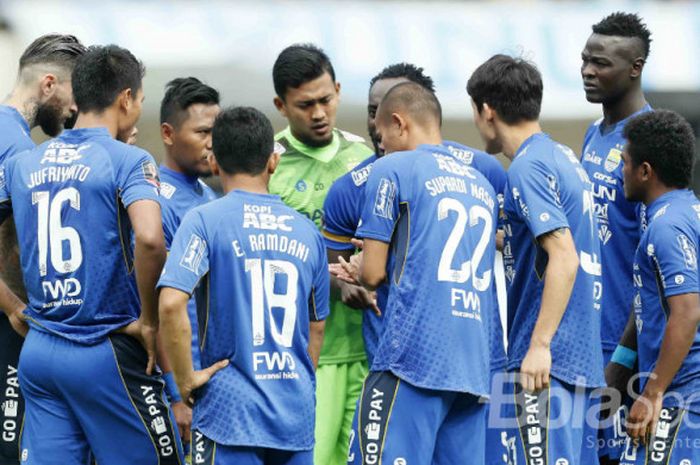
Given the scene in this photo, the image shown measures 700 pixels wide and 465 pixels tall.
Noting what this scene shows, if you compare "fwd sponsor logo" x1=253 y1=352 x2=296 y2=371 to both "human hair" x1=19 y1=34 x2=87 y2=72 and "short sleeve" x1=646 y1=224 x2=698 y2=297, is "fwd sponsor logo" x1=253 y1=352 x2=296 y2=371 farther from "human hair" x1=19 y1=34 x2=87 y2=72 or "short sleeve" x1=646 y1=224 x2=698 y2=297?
"human hair" x1=19 y1=34 x2=87 y2=72

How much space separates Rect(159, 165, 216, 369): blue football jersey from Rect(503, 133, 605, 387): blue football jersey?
1875 mm

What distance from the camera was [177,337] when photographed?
5738mm

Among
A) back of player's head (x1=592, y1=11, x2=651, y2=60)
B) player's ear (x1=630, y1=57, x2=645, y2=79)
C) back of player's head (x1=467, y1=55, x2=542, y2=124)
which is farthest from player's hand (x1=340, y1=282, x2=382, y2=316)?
back of player's head (x1=592, y1=11, x2=651, y2=60)

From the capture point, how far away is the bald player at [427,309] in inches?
240

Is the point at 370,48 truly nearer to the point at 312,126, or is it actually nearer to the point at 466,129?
the point at 466,129

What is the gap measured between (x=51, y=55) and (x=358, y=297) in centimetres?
225

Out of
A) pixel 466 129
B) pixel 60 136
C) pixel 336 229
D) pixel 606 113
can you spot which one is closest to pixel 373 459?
pixel 336 229

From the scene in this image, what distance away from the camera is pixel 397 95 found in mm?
6516

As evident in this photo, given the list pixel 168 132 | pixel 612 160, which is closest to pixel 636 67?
pixel 612 160

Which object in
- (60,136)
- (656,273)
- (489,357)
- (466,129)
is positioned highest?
(466,129)

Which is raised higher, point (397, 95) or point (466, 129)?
point (466, 129)

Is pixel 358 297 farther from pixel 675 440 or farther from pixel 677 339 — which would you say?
pixel 675 440

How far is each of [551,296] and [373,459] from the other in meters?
1.22

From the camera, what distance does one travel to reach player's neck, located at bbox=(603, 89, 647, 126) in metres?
7.86
